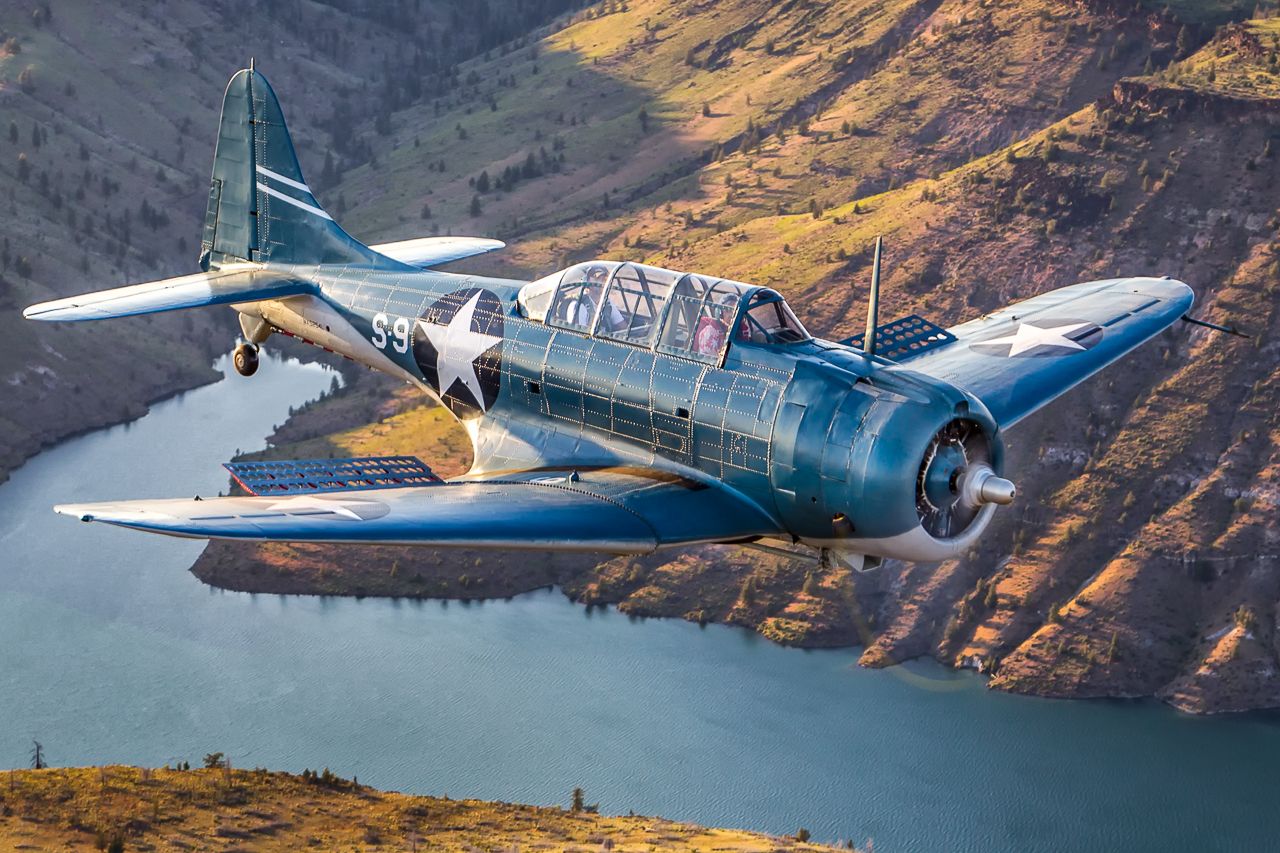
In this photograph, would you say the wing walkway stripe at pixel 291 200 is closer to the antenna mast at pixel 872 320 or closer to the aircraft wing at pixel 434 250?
the aircraft wing at pixel 434 250

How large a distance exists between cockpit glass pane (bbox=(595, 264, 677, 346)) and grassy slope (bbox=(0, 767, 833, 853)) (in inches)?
692

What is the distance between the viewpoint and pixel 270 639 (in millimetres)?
72062

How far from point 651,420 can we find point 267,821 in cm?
2211

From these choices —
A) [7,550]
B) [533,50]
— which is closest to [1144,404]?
[7,550]

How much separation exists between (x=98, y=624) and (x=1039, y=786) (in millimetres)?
42864

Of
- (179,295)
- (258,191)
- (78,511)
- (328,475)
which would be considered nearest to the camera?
(78,511)

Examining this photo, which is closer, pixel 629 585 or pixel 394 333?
pixel 394 333

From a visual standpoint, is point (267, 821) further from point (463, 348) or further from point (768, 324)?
point (768, 324)

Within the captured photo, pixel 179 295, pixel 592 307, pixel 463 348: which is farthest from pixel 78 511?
pixel 179 295

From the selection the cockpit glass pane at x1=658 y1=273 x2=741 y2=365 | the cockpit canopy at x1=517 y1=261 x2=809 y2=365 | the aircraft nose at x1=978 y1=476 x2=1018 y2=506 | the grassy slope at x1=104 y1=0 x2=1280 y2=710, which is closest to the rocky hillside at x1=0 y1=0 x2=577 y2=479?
the grassy slope at x1=104 y1=0 x2=1280 y2=710

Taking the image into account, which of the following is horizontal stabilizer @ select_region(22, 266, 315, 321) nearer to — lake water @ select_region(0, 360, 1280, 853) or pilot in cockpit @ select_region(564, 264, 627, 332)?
pilot in cockpit @ select_region(564, 264, 627, 332)

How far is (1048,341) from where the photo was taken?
33.2m

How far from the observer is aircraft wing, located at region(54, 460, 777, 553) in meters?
23.4

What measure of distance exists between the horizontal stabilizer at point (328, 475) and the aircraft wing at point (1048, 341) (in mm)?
10827
